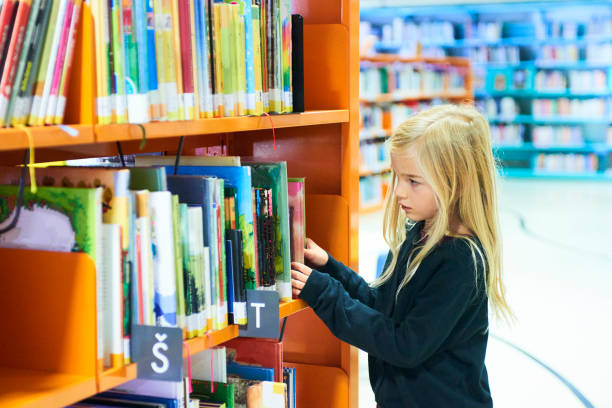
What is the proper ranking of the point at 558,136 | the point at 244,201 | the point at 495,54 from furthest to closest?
the point at 495,54 < the point at 558,136 < the point at 244,201

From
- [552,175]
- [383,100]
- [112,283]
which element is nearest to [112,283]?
[112,283]

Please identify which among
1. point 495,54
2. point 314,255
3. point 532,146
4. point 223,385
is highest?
point 495,54

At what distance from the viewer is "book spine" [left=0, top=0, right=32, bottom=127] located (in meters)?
1.14

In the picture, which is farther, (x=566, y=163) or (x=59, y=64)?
(x=566, y=163)

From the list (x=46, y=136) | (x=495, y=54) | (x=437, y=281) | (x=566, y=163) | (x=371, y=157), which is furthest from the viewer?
(x=495, y=54)

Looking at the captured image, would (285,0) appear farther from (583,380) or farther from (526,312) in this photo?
(526,312)

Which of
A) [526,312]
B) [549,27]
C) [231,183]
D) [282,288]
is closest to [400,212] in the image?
[282,288]

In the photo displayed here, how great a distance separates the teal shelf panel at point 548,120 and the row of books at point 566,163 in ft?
1.70

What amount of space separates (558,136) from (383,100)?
4334 millimetres

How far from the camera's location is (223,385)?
1.66 metres

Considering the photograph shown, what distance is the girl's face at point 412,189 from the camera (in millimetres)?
1772

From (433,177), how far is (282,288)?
437 millimetres

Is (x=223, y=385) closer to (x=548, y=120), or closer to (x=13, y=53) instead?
(x=13, y=53)

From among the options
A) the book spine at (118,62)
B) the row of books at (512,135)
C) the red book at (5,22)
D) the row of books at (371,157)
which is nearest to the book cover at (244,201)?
the book spine at (118,62)
